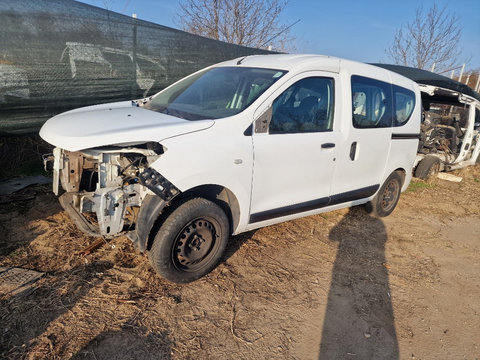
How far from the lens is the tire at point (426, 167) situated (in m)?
7.21

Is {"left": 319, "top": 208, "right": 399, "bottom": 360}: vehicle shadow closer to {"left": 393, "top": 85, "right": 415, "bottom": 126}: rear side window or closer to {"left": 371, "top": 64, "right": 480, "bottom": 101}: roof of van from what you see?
{"left": 393, "top": 85, "right": 415, "bottom": 126}: rear side window

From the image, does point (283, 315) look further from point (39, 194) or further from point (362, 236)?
point (39, 194)

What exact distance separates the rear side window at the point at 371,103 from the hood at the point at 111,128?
A: 1.88 m

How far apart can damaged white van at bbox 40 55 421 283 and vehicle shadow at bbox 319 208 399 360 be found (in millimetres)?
576

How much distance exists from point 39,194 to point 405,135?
4.81 metres

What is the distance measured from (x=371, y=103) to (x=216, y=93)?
189cm

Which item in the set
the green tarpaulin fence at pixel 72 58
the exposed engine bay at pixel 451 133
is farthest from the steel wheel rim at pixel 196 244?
the exposed engine bay at pixel 451 133

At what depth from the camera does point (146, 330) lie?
245cm

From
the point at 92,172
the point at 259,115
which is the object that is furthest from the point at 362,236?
the point at 92,172

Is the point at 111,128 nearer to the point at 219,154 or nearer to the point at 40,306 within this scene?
the point at 219,154

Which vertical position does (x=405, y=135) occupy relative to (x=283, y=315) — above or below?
above

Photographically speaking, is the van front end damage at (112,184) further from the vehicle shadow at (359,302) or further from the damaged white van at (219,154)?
the vehicle shadow at (359,302)

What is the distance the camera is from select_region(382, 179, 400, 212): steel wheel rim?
4872 mm

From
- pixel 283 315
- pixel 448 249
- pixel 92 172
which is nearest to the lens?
pixel 283 315
